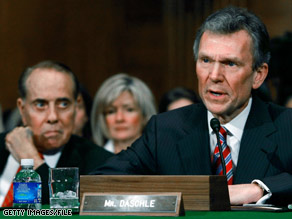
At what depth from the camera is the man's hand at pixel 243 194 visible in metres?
2.61

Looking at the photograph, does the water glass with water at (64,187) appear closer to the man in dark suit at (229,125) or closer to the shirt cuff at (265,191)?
the man in dark suit at (229,125)

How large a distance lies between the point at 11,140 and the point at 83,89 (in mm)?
1584

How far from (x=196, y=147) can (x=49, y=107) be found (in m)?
1.34

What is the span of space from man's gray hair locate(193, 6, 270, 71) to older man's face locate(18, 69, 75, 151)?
128 centimetres

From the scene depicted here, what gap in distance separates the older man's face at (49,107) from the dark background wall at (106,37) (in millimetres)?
3223

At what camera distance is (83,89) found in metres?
5.61

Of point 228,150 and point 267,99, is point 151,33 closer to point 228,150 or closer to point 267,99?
point 267,99

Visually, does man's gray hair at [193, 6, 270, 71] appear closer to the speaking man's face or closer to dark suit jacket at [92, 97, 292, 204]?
the speaking man's face

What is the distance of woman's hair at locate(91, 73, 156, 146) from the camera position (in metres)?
5.37

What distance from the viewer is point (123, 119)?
5.37 m

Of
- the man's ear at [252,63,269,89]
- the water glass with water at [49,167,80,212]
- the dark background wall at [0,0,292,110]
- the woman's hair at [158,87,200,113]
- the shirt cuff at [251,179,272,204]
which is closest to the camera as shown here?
the water glass with water at [49,167,80,212]

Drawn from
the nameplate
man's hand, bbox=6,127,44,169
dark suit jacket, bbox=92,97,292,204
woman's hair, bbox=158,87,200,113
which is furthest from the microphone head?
woman's hair, bbox=158,87,200,113

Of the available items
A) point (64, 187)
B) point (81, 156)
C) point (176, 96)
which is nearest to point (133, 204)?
point (64, 187)

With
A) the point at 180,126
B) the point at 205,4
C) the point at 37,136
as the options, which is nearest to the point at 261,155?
the point at 180,126
